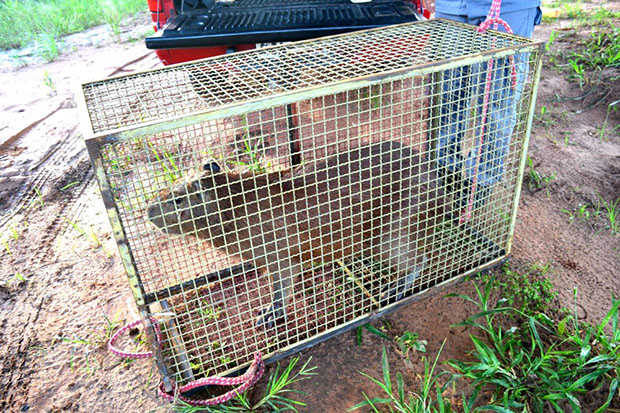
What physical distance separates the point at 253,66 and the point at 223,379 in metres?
1.61

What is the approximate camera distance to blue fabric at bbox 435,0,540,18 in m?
3.24

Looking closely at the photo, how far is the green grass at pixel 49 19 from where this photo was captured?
367 inches

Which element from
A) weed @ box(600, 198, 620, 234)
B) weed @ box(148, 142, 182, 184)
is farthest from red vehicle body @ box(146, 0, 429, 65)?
weed @ box(600, 198, 620, 234)

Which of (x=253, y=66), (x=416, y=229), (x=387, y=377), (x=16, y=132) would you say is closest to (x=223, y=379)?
(x=387, y=377)

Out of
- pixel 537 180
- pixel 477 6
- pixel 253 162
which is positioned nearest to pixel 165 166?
pixel 253 162

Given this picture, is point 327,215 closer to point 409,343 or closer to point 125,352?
point 409,343

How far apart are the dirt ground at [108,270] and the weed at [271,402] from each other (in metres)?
0.09

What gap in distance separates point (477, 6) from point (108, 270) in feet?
10.4

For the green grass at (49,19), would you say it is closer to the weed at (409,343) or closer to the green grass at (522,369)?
the weed at (409,343)

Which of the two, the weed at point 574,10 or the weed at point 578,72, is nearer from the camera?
the weed at point 578,72

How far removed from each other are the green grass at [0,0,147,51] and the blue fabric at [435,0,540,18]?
291 inches

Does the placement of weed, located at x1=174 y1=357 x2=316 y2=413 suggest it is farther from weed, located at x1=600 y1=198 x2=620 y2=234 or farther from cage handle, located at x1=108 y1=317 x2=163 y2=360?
weed, located at x1=600 y1=198 x2=620 y2=234

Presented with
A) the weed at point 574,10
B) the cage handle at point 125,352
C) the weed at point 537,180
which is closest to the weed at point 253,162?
the cage handle at point 125,352

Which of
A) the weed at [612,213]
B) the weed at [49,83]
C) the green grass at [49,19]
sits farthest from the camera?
the green grass at [49,19]
